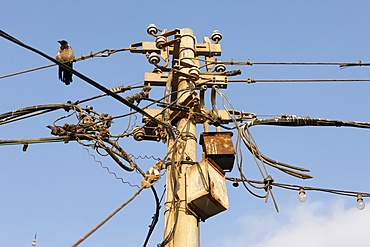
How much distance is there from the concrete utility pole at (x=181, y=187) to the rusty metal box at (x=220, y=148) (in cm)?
12

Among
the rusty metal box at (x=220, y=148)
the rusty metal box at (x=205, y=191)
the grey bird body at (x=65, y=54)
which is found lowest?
the rusty metal box at (x=205, y=191)

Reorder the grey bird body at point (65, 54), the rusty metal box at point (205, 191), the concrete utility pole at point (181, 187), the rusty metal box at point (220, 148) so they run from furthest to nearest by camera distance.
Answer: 1. the grey bird body at point (65, 54)
2. the rusty metal box at point (220, 148)
3. the rusty metal box at point (205, 191)
4. the concrete utility pole at point (181, 187)

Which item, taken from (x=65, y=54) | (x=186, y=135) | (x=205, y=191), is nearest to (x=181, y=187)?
(x=205, y=191)

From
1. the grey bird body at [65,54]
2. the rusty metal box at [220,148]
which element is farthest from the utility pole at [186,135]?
the grey bird body at [65,54]

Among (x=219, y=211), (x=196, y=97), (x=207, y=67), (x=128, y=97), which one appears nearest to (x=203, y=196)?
(x=219, y=211)

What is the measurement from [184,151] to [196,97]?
65 centimetres

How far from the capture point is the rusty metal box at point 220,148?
531cm

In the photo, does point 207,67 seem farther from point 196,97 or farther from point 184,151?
point 184,151

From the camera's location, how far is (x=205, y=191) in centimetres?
486

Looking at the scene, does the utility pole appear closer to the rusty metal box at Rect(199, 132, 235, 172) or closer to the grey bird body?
the rusty metal box at Rect(199, 132, 235, 172)

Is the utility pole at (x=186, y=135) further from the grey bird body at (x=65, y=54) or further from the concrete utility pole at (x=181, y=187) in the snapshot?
the grey bird body at (x=65, y=54)

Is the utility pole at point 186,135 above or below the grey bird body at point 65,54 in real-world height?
below

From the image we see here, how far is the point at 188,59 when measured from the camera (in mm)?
6020

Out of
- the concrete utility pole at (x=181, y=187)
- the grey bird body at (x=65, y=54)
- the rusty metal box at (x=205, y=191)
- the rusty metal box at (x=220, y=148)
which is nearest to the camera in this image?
the concrete utility pole at (x=181, y=187)
